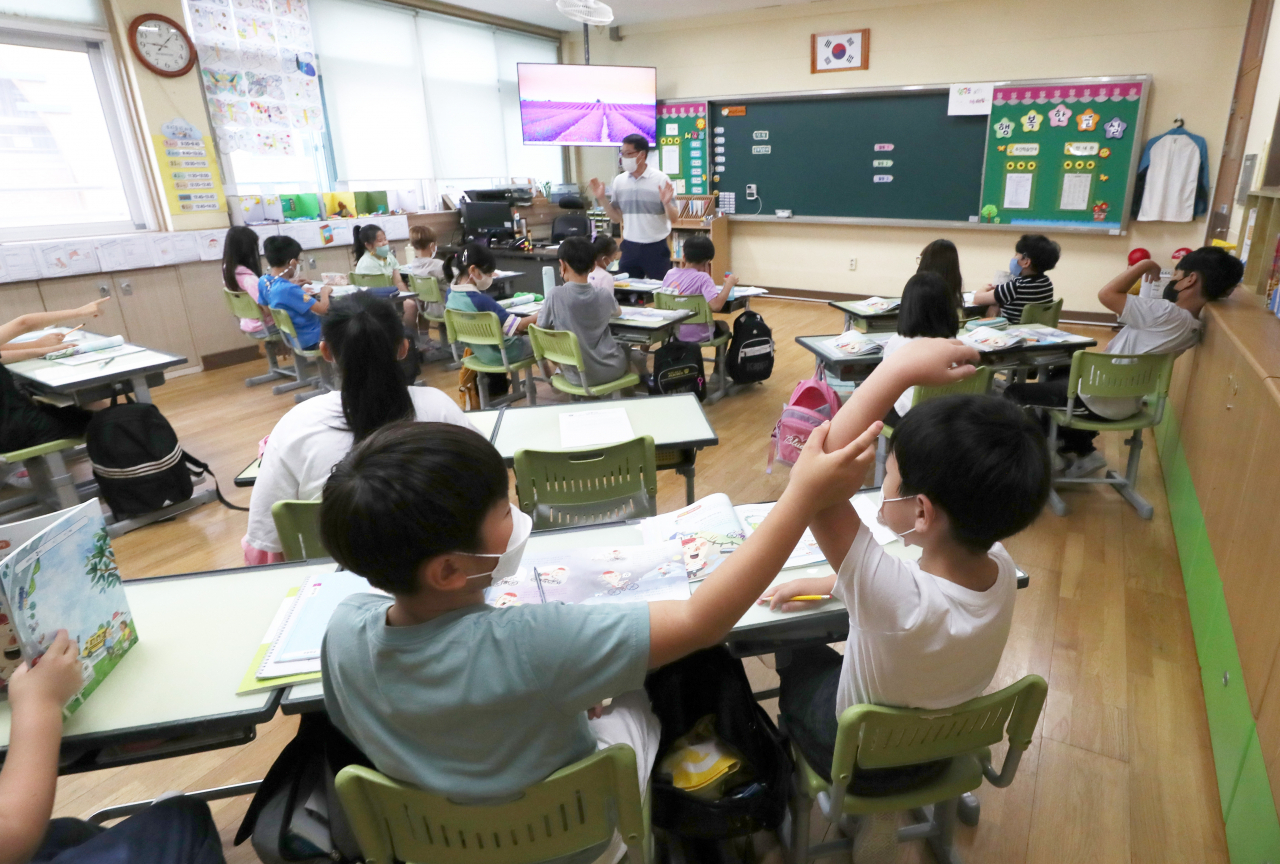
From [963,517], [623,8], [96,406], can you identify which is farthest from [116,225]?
[963,517]

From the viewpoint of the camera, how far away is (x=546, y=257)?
6109 mm

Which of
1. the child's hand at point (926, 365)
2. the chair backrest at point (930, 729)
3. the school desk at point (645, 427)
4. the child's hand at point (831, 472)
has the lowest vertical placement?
the chair backrest at point (930, 729)

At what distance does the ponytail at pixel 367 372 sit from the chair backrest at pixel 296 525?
188 millimetres

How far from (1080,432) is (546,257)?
4293 mm

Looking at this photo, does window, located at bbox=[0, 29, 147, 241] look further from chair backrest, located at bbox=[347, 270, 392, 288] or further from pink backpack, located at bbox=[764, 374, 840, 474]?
pink backpack, located at bbox=[764, 374, 840, 474]

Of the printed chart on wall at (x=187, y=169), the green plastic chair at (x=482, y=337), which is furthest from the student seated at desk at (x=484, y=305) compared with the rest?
the printed chart on wall at (x=187, y=169)

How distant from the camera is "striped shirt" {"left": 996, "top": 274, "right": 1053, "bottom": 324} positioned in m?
3.62

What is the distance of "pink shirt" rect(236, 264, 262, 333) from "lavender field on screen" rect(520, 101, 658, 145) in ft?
11.3

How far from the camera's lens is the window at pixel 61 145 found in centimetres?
463

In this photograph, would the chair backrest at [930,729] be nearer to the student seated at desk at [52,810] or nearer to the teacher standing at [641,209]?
the student seated at desk at [52,810]

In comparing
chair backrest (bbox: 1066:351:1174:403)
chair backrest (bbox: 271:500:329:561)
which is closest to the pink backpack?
chair backrest (bbox: 1066:351:1174:403)

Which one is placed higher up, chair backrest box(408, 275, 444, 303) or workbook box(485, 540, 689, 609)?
chair backrest box(408, 275, 444, 303)

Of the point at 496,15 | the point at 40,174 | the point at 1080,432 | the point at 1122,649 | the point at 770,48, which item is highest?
the point at 496,15

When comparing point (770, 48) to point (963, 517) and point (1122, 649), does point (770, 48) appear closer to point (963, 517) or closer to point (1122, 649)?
point (1122, 649)
